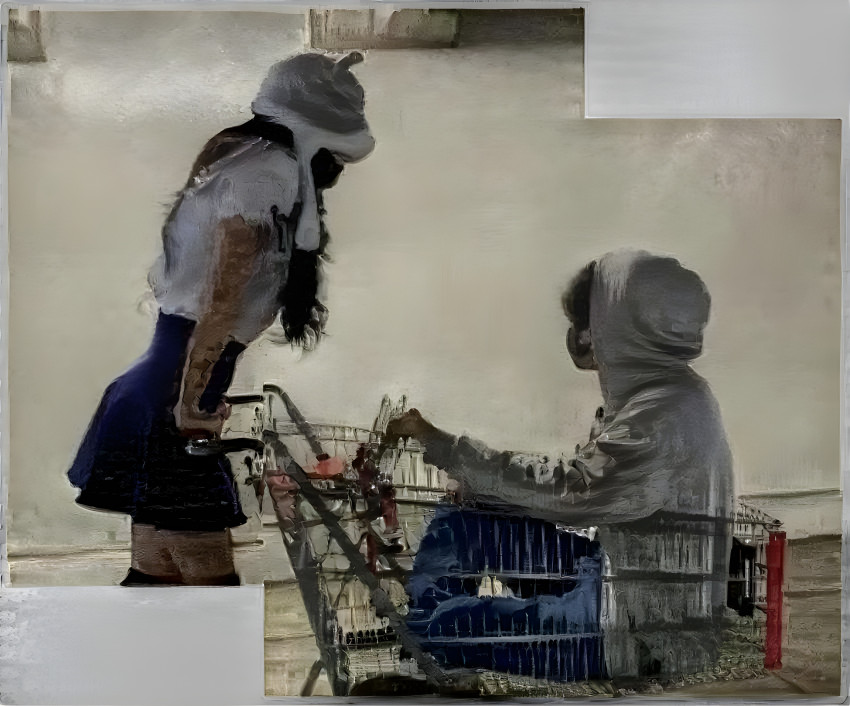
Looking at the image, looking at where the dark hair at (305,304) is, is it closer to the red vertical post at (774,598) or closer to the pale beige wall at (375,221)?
the pale beige wall at (375,221)

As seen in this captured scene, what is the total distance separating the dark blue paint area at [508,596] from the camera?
6.03 ft

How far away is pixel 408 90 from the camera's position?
Answer: 186 cm

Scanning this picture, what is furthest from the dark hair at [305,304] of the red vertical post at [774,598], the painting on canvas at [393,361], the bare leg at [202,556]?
the red vertical post at [774,598]

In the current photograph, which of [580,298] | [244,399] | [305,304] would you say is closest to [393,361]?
[305,304]

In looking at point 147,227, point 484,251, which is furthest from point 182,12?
point 484,251

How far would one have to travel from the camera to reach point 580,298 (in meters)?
1.85

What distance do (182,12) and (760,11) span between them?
1.50 metres

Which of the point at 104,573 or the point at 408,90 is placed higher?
the point at 408,90

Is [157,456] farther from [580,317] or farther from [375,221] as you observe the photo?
[580,317]

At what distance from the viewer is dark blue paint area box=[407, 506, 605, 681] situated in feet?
6.03

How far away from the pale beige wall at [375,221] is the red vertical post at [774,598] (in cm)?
17

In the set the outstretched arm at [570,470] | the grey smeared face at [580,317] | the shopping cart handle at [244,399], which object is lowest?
the outstretched arm at [570,470]

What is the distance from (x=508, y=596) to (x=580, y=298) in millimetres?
786

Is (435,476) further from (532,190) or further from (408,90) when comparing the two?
(408,90)
